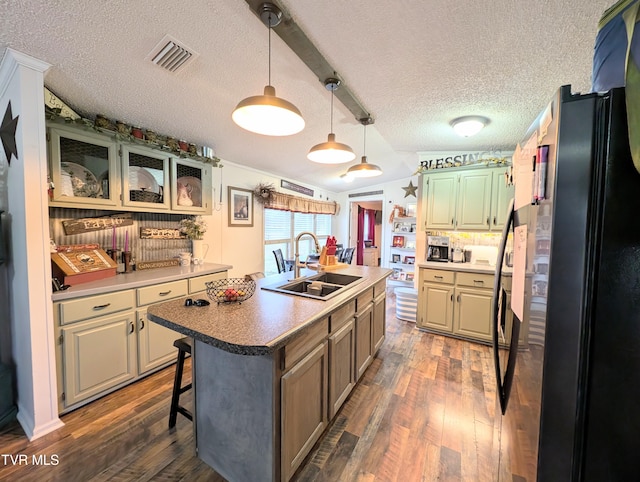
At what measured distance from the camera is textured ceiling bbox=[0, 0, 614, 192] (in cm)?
135

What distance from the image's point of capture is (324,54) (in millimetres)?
1747

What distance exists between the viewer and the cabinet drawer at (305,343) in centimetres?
125

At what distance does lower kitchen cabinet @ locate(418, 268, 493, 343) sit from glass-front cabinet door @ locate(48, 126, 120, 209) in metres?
3.50

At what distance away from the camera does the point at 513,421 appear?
0.76 m

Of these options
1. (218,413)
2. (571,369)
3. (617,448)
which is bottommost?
(218,413)

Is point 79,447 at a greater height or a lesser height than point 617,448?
lesser

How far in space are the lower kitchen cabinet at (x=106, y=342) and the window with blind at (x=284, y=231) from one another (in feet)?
7.62

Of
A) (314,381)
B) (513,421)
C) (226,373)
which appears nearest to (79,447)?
(226,373)

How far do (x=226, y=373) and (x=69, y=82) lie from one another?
2.22m

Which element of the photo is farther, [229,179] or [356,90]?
[229,179]

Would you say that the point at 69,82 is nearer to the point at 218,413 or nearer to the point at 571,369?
the point at 218,413

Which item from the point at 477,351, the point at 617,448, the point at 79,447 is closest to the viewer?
the point at 617,448

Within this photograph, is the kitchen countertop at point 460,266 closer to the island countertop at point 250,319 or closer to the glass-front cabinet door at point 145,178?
the island countertop at point 250,319

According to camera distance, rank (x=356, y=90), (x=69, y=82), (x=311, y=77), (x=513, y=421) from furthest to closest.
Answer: (x=356, y=90) → (x=311, y=77) → (x=69, y=82) → (x=513, y=421)
